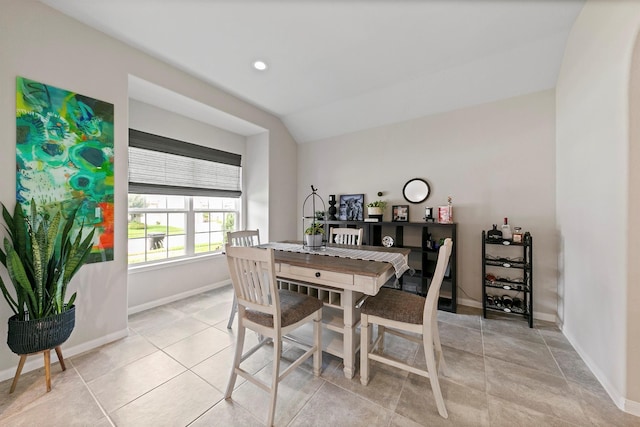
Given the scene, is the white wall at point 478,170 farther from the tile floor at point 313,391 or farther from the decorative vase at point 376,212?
the tile floor at point 313,391

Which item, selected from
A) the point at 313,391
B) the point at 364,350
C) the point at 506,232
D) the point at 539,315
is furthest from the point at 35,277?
the point at 539,315

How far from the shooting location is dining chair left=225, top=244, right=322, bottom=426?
1411 millimetres

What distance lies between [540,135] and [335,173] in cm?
271

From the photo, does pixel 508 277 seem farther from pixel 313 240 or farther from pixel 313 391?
pixel 313 391

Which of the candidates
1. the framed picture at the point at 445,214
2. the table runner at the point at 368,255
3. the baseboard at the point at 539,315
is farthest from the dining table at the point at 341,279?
the baseboard at the point at 539,315

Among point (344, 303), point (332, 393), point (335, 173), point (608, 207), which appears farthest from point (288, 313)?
point (335, 173)

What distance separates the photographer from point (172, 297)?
3.26 metres

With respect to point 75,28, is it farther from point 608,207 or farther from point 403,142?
point 608,207

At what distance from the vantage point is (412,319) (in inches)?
61.2

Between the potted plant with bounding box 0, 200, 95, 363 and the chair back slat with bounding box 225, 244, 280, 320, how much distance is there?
1381mm

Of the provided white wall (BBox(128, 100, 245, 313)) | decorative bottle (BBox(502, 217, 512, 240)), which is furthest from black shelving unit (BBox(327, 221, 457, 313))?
white wall (BBox(128, 100, 245, 313))

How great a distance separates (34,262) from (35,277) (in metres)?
0.11

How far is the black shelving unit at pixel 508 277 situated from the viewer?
2605 millimetres

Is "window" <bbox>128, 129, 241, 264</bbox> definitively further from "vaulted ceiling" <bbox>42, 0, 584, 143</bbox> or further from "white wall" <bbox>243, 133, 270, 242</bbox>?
"vaulted ceiling" <bbox>42, 0, 584, 143</bbox>
